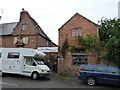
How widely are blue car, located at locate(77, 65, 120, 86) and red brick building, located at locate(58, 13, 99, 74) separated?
204 inches

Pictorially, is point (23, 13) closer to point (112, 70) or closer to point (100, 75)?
point (100, 75)

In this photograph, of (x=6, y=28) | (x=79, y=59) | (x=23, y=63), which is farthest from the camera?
(x=6, y=28)

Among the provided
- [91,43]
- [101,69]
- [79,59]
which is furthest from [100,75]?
[79,59]

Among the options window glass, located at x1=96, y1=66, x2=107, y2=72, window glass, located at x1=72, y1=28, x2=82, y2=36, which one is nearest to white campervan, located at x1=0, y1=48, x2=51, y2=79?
window glass, located at x1=96, y1=66, x2=107, y2=72

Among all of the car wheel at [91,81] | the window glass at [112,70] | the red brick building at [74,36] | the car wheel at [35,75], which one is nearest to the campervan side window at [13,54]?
the car wheel at [35,75]

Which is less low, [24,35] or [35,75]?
[24,35]

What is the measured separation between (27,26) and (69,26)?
26.9ft

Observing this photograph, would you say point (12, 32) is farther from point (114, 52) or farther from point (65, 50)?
point (114, 52)

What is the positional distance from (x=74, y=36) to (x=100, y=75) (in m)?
7.91

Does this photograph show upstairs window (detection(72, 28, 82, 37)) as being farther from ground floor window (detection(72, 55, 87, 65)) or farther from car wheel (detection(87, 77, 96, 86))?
car wheel (detection(87, 77, 96, 86))

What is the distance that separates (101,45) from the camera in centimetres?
1675

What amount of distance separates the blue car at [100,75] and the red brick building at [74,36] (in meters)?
5.18

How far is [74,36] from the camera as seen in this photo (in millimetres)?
18250

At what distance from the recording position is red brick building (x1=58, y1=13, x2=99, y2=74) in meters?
17.5
